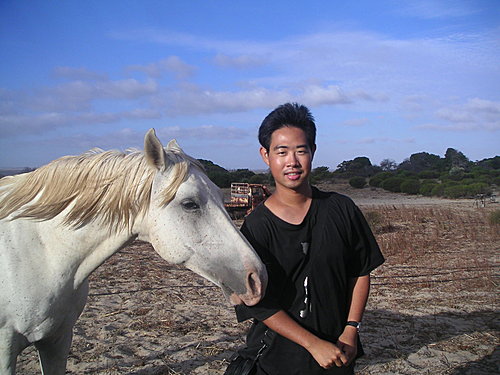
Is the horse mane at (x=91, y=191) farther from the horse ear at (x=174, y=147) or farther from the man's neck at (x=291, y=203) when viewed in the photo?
the man's neck at (x=291, y=203)

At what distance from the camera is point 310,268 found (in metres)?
1.51

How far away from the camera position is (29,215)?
175 centimetres

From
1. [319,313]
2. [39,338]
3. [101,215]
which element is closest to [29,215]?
[101,215]

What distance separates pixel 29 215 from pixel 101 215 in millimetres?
324

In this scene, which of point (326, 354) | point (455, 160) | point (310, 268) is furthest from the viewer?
point (455, 160)

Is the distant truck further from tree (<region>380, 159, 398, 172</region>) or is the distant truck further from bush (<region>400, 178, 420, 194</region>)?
tree (<region>380, 159, 398, 172</region>)

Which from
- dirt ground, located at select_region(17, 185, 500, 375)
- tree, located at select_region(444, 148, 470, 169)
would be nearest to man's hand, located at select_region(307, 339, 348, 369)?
dirt ground, located at select_region(17, 185, 500, 375)

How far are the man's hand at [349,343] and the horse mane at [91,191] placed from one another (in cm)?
100

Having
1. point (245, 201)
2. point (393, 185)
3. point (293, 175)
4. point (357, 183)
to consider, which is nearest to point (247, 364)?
point (293, 175)

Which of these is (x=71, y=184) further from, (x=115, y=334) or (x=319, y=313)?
(x=115, y=334)

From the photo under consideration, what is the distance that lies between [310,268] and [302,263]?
0.04 meters

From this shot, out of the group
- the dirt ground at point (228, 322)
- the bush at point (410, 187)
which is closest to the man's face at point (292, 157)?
the dirt ground at point (228, 322)

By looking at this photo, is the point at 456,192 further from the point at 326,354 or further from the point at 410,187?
the point at 326,354

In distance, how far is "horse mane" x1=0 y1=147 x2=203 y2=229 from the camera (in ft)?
5.79
